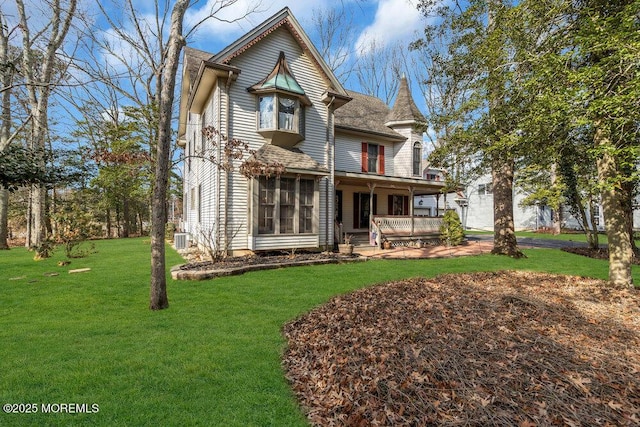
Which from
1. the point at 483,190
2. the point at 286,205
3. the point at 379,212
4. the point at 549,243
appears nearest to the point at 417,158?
the point at 379,212

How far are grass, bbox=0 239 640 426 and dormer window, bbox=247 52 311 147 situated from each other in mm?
5866

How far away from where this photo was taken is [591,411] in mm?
2553

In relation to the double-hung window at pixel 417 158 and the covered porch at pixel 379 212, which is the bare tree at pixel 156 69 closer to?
the covered porch at pixel 379 212

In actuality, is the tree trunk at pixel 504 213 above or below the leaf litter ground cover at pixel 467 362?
above

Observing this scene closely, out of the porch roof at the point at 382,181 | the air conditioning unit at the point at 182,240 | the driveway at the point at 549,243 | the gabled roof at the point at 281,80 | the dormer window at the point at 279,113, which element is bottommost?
the driveway at the point at 549,243

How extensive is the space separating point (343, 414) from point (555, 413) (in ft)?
5.70

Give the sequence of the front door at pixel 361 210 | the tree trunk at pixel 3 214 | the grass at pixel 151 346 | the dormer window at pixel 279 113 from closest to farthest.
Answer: the grass at pixel 151 346 → the dormer window at pixel 279 113 → the tree trunk at pixel 3 214 → the front door at pixel 361 210

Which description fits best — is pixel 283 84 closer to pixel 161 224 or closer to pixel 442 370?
pixel 161 224

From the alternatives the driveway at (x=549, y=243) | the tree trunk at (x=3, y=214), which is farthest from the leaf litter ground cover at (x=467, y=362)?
the tree trunk at (x=3, y=214)

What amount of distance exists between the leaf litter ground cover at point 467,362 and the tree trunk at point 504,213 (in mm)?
7247

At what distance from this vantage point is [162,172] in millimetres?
5566

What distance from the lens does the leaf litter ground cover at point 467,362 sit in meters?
2.65

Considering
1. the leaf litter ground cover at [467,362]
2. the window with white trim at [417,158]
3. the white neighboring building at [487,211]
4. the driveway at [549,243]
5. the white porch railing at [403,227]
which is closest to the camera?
the leaf litter ground cover at [467,362]

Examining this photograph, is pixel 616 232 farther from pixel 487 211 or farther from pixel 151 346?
pixel 487 211
